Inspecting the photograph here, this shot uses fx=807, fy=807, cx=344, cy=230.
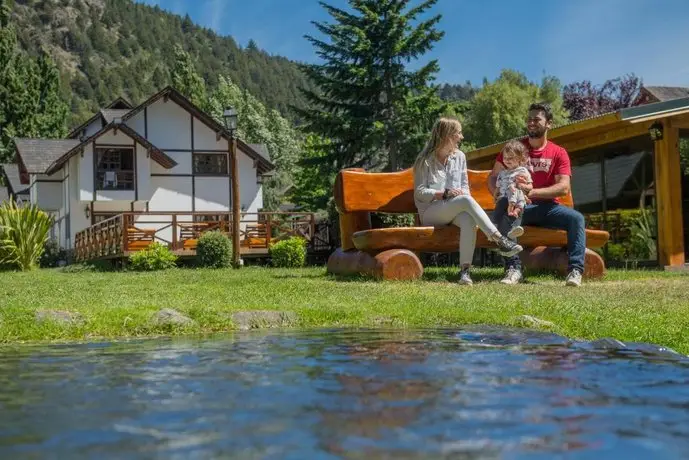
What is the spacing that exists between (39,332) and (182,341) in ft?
3.24

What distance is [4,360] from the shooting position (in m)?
3.75

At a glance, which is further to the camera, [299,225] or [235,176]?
[299,225]

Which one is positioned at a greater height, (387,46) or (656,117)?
(387,46)

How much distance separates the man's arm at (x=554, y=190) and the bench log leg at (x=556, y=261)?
99cm

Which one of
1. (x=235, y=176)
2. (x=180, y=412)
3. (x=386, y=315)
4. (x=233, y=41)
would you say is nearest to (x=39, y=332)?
(x=386, y=315)

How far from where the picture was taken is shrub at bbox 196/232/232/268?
1977 cm

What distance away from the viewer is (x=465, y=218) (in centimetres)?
831

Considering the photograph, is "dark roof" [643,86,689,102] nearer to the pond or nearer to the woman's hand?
the woman's hand

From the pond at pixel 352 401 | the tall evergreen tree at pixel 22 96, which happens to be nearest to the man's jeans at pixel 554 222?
the pond at pixel 352 401

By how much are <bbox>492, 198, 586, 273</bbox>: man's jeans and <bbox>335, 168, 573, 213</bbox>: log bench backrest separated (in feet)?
3.29

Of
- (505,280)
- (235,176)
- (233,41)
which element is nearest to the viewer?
(505,280)

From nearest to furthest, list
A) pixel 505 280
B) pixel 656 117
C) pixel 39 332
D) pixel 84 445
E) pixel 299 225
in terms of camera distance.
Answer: pixel 84 445 → pixel 39 332 → pixel 505 280 → pixel 656 117 → pixel 299 225

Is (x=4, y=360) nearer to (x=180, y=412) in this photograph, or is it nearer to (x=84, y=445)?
(x=180, y=412)

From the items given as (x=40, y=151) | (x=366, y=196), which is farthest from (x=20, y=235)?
(x=40, y=151)
